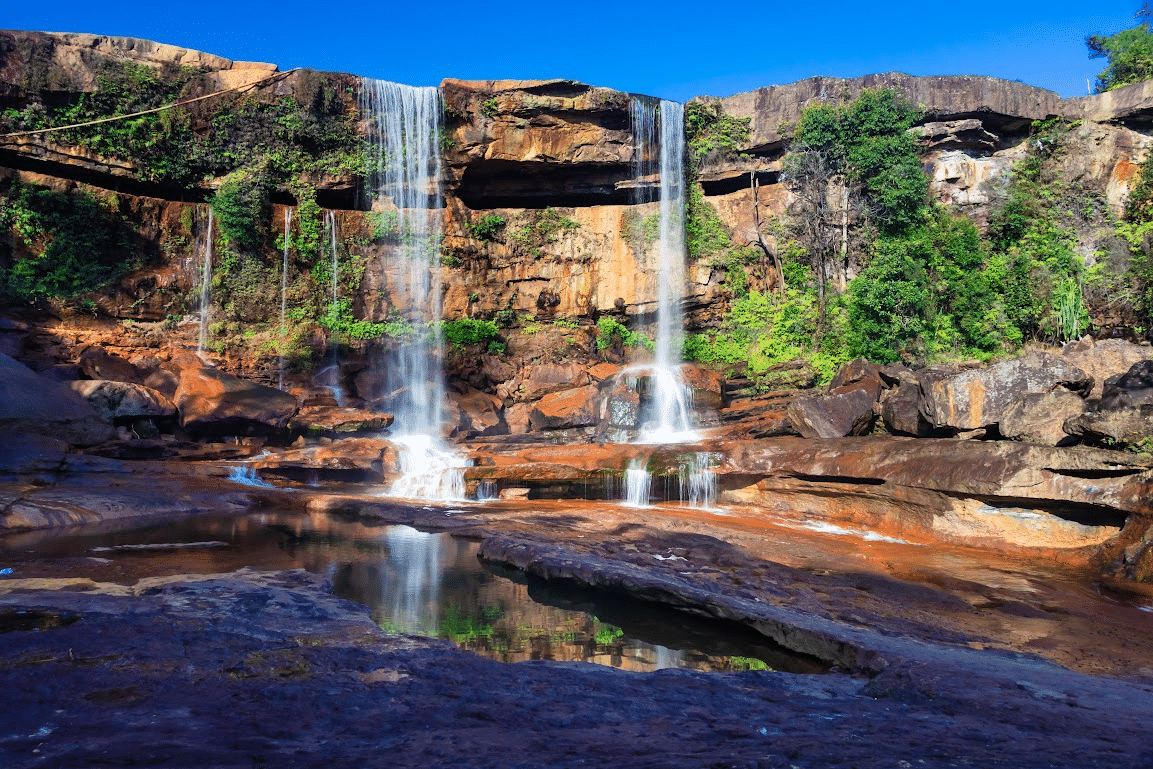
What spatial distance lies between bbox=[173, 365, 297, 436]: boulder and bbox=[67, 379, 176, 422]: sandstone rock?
52 centimetres

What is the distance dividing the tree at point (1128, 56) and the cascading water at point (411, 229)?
2278 centimetres

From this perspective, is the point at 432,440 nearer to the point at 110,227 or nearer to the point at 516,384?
the point at 516,384

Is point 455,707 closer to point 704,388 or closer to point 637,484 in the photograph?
point 637,484

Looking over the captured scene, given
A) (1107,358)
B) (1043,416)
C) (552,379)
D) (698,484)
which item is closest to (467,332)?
(552,379)

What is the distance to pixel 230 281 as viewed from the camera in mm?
21953

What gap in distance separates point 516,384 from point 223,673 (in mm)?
18878

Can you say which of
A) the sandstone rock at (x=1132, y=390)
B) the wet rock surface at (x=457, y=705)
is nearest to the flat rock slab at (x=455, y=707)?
the wet rock surface at (x=457, y=705)

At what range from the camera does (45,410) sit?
566 inches

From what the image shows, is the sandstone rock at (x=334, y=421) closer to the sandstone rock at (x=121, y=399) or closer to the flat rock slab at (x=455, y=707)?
the sandstone rock at (x=121, y=399)

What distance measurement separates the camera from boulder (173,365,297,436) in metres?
16.9

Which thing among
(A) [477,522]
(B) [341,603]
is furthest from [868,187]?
(B) [341,603]

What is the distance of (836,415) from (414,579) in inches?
406

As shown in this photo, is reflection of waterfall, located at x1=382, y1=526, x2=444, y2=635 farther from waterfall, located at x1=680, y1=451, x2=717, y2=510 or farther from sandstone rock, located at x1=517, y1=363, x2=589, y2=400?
sandstone rock, located at x1=517, y1=363, x2=589, y2=400

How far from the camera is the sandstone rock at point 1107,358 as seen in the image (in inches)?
565
